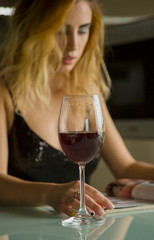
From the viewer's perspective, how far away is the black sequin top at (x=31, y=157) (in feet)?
5.46

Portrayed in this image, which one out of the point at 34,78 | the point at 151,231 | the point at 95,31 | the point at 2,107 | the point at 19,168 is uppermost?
the point at 95,31

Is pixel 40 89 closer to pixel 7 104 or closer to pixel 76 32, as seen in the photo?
pixel 7 104

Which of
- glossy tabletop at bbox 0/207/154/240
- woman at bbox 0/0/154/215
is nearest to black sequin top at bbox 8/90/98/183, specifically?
woman at bbox 0/0/154/215

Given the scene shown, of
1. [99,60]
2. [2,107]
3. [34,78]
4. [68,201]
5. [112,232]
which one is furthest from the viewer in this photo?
[99,60]

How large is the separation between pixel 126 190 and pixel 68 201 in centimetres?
25

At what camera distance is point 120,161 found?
5.61 feet

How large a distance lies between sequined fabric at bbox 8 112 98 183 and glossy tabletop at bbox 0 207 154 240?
2.08 ft

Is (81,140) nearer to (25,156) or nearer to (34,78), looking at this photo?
(25,156)

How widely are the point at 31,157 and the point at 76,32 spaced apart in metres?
0.50

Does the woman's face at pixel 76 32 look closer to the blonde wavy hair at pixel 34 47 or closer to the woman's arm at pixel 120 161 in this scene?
the blonde wavy hair at pixel 34 47

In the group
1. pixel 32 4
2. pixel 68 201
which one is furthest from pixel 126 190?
pixel 32 4

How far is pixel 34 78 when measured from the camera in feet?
5.79

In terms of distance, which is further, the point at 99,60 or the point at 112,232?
the point at 99,60

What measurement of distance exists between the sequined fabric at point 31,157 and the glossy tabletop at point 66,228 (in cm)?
63
